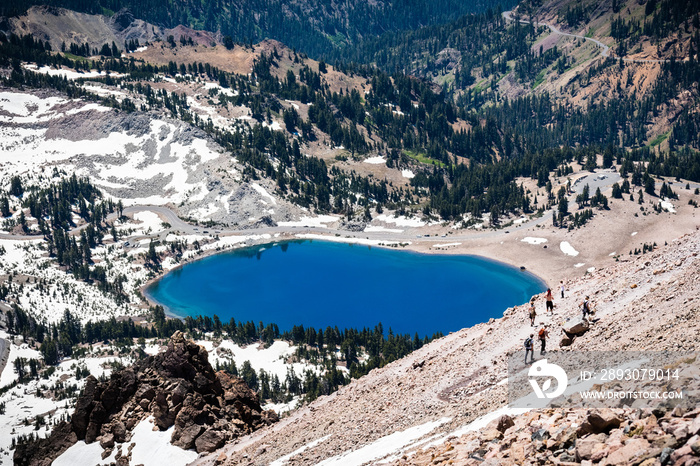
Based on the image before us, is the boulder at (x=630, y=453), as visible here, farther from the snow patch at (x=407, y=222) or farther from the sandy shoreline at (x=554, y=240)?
the snow patch at (x=407, y=222)

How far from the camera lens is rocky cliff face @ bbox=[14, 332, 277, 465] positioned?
5012cm

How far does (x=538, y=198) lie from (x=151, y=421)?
166592 mm

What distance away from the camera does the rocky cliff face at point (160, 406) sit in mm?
50125

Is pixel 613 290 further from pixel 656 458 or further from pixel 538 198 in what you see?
pixel 538 198

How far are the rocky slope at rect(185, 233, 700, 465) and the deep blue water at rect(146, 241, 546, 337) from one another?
7837cm

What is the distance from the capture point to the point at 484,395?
113ft

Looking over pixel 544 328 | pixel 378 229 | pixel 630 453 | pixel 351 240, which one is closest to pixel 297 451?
pixel 544 328

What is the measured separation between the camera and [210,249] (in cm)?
18162

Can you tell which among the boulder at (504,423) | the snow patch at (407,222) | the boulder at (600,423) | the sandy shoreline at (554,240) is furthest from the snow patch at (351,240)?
the boulder at (600,423)

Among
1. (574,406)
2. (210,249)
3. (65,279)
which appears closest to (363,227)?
(210,249)

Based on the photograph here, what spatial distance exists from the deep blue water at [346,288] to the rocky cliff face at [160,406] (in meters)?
75.0

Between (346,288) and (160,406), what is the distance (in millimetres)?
106673

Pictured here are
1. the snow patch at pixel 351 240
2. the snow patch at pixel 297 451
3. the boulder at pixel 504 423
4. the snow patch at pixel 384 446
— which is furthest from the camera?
the snow patch at pixel 351 240

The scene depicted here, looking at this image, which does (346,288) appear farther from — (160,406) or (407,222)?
(160,406)
